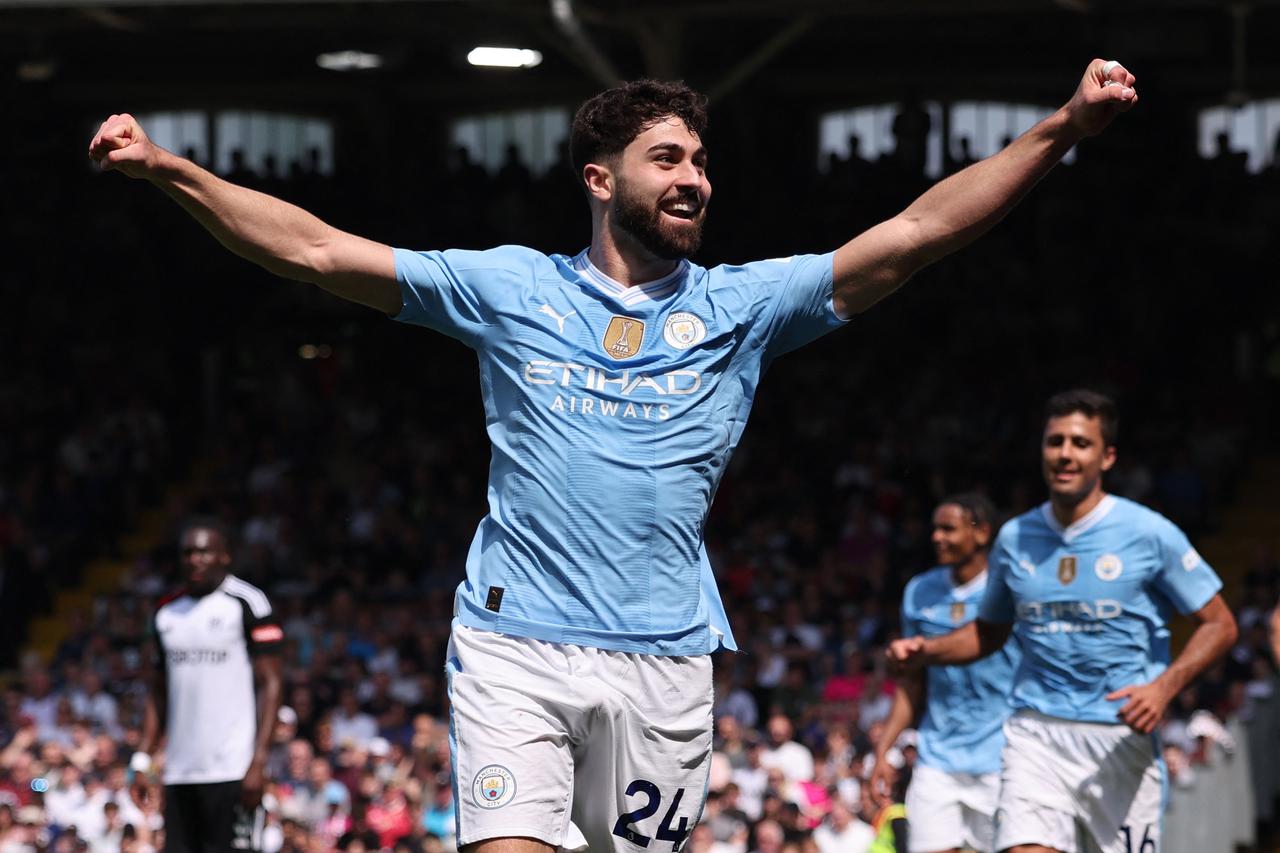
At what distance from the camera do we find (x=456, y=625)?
4410mm

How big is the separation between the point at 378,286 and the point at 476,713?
927 mm

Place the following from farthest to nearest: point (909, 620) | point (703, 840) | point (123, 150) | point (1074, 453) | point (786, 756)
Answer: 1. point (786, 756)
2. point (703, 840)
3. point (909, 620)
4. point (1074, 453)
5. point (123, 150)

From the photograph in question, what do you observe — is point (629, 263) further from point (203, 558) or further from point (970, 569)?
point (203, 558)

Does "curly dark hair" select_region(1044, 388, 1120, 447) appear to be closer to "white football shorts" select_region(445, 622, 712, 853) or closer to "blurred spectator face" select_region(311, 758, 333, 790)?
"white football shorts" select_region(445, 622, 712, 853)

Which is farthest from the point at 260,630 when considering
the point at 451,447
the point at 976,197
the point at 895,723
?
the point at 451,447

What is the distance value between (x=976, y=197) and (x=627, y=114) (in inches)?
31.3

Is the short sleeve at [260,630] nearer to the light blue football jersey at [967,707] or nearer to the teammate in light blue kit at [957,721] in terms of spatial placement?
the teammate in light blue kit at [957,721]

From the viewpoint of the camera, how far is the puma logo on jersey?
439 cm

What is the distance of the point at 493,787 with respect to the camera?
4.15 metres

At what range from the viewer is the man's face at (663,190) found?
4.39 m

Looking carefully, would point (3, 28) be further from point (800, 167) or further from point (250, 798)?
point (250, 798)

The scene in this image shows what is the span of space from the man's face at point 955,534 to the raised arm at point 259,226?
194 inches

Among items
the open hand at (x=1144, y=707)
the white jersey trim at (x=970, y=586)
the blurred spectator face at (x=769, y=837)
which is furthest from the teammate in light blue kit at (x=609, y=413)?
the blurred spectator face at (x=769, y=837)

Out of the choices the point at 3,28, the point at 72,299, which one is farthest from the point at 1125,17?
the point at 72,299
